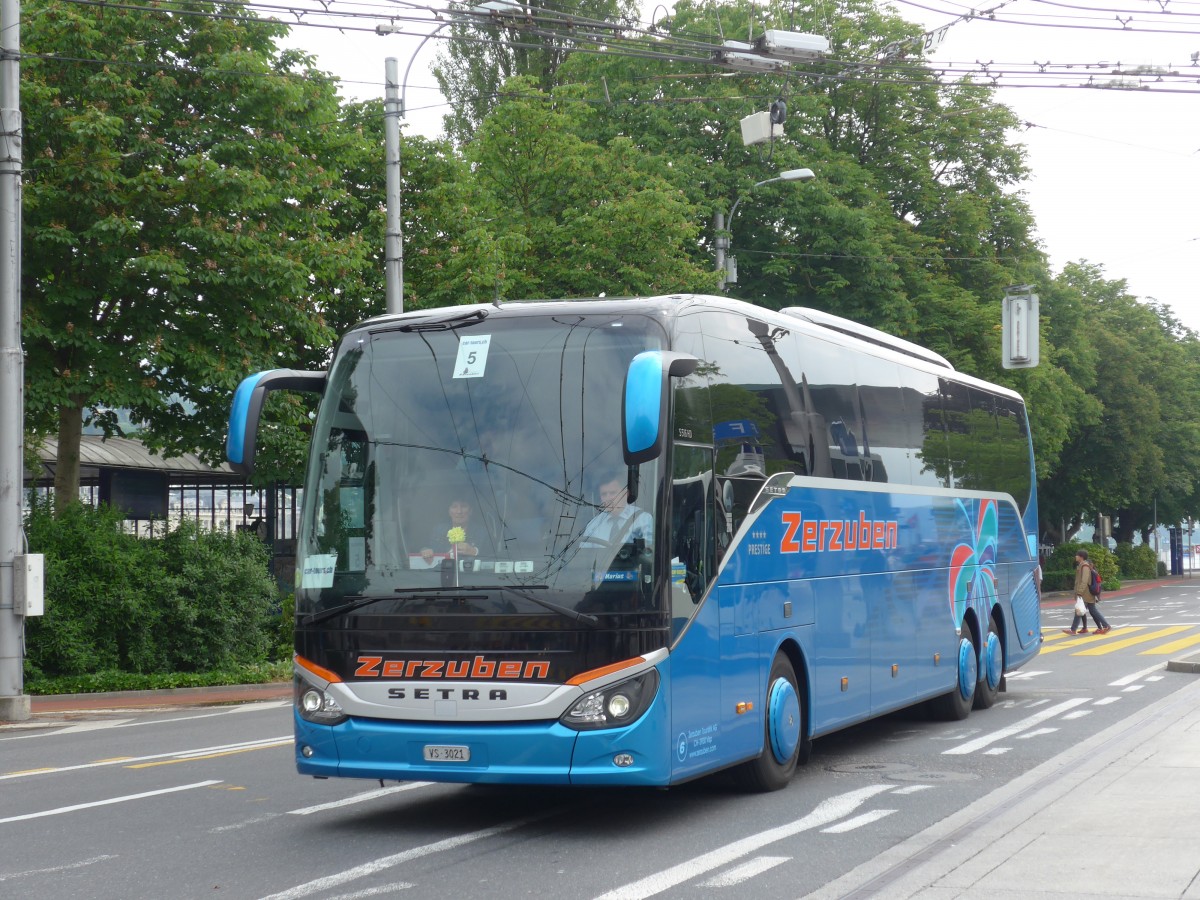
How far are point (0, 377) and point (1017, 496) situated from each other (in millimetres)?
12194

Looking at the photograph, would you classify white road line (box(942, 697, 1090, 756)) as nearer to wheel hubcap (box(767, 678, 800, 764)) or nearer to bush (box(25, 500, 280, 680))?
wheel hubcap (box(767, 678, 800, 764))

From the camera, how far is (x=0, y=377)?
18125 mm

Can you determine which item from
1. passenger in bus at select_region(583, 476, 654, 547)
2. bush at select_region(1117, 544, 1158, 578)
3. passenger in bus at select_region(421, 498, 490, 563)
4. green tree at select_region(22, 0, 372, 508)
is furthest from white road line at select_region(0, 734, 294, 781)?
bush at select_region(1117, 544, 1158, 578)

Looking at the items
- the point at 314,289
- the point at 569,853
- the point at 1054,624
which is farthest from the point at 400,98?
the point at 1054,624

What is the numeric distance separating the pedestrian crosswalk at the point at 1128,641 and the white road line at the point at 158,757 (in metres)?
15.0

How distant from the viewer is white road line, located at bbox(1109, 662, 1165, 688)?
62.0 ft

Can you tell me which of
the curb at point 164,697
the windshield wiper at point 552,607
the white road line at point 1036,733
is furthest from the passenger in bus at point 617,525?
the curb at point 164,697

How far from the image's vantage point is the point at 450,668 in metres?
8.83

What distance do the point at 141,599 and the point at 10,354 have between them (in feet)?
17.2

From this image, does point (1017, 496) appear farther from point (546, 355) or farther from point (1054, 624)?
point (1054, 624)

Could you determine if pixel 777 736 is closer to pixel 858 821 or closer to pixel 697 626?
pixel 858 821

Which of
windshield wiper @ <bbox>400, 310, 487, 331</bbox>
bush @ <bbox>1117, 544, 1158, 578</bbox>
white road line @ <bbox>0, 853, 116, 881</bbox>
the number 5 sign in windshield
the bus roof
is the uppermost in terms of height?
the bus roof

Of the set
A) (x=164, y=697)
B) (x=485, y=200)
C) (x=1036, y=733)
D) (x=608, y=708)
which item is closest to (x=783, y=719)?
(x=608, y=708)

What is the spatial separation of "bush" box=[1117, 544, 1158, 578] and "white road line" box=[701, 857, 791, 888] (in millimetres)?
73330
